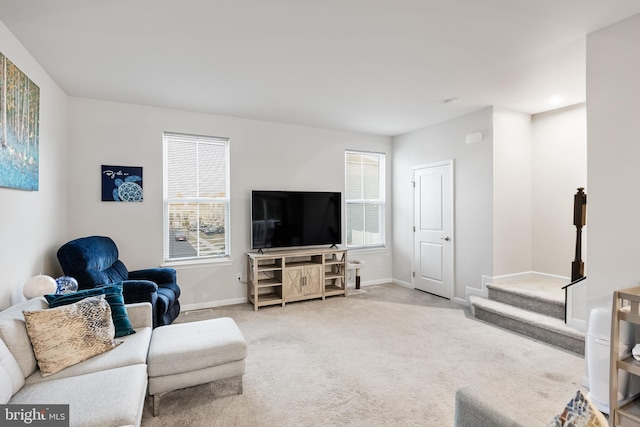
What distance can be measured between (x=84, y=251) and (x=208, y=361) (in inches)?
69.1

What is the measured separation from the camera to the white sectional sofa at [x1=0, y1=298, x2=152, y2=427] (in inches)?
58.8

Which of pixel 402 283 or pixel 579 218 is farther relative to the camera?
pixel 402 283

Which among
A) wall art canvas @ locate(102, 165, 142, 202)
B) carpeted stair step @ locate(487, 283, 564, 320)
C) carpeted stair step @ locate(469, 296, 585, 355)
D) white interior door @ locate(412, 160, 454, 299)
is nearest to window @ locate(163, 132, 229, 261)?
wall art canvas @ locate(102, 165, 142, 202)

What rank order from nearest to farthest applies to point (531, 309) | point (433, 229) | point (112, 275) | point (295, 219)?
point (112, 275), point (531, 309), point (295, 219), point (433, 229)

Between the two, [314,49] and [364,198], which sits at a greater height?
[314,49]

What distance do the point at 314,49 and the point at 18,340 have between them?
2801 mm

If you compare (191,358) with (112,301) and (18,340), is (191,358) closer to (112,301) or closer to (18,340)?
(112,301)

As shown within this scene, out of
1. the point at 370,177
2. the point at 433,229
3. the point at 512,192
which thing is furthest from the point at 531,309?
the point at 370,177

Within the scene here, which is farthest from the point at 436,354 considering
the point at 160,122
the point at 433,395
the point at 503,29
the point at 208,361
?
the point at 160,122

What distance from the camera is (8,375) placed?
1.61 m

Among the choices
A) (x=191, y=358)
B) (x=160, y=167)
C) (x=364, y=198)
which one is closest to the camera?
(x=191, y=358)

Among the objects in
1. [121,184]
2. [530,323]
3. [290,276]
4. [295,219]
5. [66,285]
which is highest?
[121,184]

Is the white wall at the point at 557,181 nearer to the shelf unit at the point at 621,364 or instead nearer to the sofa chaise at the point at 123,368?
the shelf unit at the point at 621,364

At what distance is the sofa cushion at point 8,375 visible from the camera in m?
1.52
